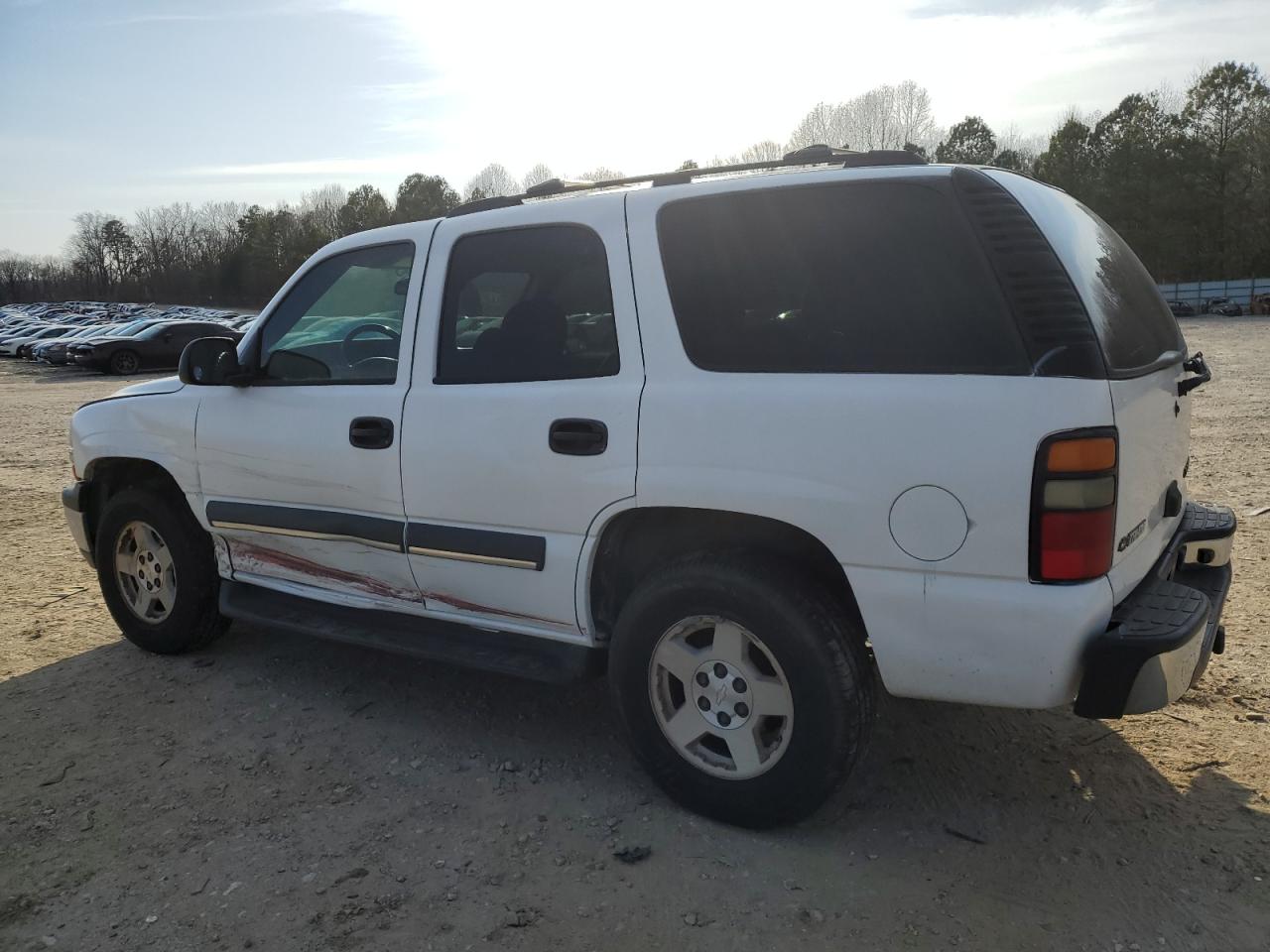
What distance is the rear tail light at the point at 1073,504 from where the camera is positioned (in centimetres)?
253

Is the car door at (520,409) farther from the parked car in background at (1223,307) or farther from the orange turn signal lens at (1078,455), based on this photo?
the parked car in background at (1223,307)

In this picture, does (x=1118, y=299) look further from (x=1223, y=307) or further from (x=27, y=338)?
(x=1223, y=307)

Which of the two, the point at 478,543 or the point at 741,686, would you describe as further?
the point at 478,543

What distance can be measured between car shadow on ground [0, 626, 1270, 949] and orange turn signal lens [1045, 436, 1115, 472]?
1223mm

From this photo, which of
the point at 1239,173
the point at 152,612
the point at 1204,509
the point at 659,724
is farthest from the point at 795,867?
the point at 1239,173

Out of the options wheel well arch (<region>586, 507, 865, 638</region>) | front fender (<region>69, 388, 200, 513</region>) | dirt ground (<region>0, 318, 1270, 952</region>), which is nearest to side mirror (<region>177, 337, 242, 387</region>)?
front fender (<region>69, 388, 200, 513</region>)

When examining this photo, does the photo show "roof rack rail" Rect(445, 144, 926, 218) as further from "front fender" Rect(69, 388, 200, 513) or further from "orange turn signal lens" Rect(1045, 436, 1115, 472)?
"front fender" Rect(69, 388, 200, 513)

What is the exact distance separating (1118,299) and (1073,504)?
2.61ft

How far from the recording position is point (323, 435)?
12.9 ft

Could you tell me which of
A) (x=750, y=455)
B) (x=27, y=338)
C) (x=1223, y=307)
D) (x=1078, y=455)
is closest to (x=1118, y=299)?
(x=1078, y=455)

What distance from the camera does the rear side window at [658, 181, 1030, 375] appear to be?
2.69 meters

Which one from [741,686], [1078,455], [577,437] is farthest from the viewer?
[577,437]

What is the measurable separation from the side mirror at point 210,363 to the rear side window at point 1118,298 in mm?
3243

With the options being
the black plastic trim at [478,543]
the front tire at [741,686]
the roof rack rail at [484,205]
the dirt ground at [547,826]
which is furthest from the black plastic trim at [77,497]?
the front tire at [741,686]
